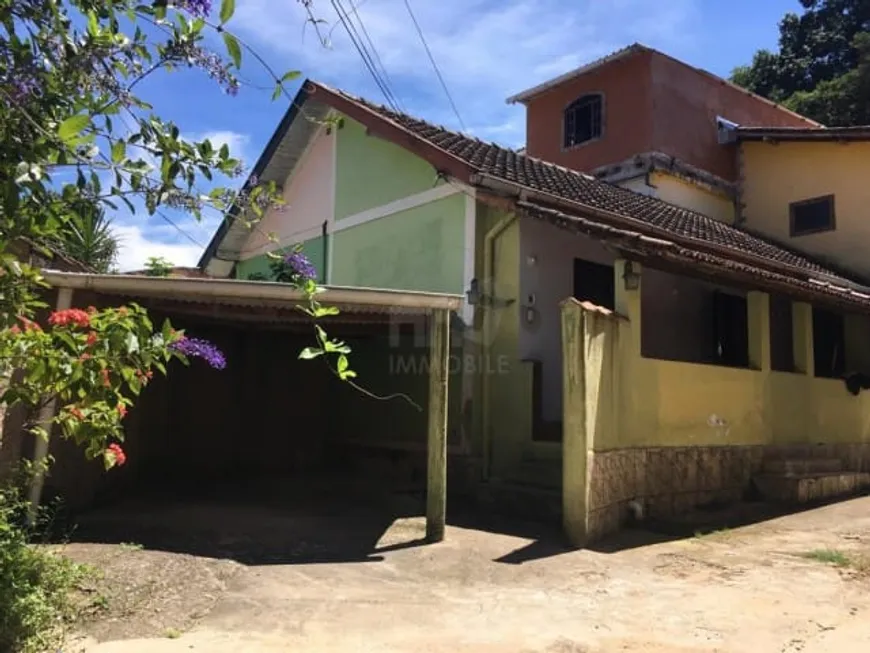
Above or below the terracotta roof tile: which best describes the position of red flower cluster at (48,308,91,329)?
below

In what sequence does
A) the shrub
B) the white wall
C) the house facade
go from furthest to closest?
the white wall, the house facade, the shrub

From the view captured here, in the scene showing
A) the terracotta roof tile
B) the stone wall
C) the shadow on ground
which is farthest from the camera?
the terracotta roof tile

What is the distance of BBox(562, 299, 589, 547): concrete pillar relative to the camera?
7.46m

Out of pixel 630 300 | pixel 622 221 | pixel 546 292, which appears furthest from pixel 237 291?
pixel 622 221

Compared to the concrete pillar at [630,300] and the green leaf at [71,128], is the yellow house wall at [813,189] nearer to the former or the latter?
the concrete pillar at [630,300]

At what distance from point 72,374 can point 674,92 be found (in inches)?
629

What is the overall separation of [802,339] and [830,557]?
5480mm

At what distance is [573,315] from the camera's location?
25.1 feet

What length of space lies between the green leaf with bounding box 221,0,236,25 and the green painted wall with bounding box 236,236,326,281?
32.0ft

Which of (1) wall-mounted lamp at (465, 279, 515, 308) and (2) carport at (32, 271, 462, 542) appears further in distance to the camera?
(1) wall-mounted lamp at (465, 279, 515, 308)

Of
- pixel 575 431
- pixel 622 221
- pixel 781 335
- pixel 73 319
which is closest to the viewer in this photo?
pixel 73 319

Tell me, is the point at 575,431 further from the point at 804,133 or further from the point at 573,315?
the point at 804,133

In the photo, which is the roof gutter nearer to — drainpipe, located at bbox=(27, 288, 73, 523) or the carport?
the carport

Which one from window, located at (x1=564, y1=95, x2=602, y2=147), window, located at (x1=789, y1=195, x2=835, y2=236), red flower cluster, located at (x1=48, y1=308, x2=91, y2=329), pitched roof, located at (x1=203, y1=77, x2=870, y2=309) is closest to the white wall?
pitched roof, located at (x1=203, y1=77, x2=870, y2=309)
